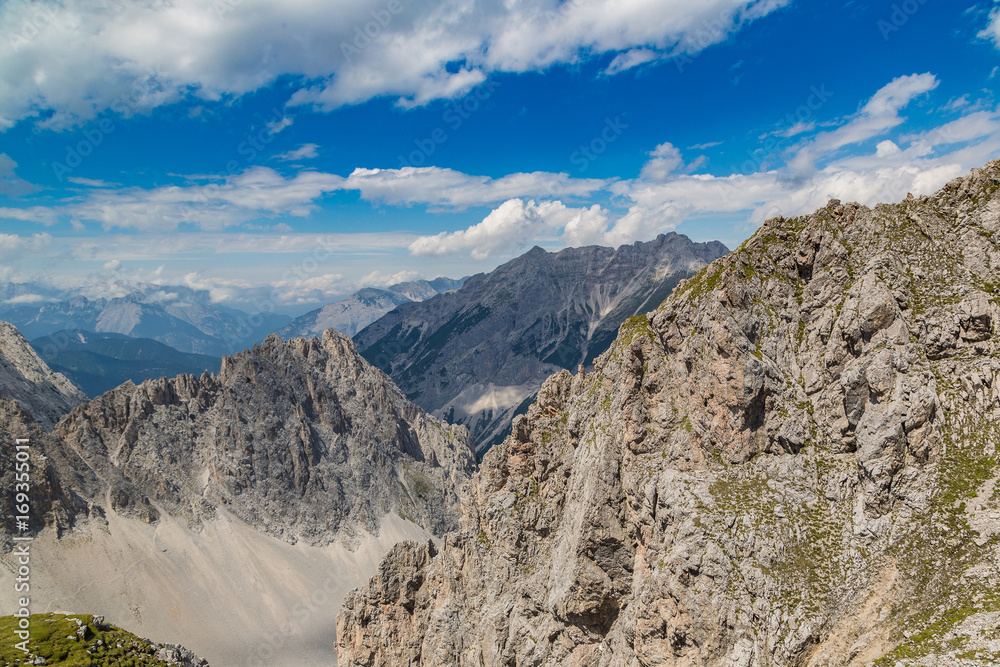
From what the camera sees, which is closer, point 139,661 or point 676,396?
point 676,396

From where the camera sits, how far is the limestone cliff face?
1462 inches

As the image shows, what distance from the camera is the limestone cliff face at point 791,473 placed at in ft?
122

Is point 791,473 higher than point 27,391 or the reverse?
the reverse

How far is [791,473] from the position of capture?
4569 cm

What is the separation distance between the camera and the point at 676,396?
56281mm

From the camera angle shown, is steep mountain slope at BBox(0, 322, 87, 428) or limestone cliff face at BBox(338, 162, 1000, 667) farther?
steep mountain slope at BBox(0, 322, 87, 428)

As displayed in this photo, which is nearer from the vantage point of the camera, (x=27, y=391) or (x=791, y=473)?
(x=791, y=473)

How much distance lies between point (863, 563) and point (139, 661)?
85.0 m

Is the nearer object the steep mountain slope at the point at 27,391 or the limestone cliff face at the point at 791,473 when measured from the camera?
the limestone cliff face at the point at 791,473

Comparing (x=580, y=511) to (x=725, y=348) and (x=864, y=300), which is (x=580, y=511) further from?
(x=864, y=300)

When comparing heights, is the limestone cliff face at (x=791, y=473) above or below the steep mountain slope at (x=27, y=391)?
below

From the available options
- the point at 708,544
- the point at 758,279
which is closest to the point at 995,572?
the point at 708,544

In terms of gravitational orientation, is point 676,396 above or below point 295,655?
above

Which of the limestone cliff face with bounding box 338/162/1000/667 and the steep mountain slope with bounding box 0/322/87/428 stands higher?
the steep mountain slope with bounding box 0/322/87/428
